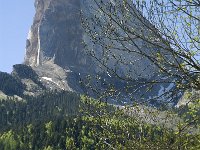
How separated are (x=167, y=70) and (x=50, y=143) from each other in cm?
14568

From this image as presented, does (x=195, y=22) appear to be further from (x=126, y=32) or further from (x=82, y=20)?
(x=82, y=20)

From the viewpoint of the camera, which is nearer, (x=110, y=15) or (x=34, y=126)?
(x=110, y=15)

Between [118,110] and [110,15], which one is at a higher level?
[110,15]

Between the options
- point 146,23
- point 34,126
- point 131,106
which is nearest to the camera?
point 146,23

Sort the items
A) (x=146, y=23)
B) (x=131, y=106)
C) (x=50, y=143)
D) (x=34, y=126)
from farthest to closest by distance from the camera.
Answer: (x=34, y=126)
(x=50, y=143)
(x=131, y=106)
(x=146, y=23)

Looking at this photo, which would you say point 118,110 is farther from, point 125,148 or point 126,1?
point 126,1

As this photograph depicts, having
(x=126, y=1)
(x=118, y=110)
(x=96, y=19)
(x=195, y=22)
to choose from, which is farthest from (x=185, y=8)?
(x=118, y=110)

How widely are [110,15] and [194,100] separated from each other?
3558mm

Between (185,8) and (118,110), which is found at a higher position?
(185,8)

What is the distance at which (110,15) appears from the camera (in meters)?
12.2

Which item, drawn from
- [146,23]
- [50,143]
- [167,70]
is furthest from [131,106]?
[50,143]

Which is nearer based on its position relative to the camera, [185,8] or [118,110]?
[185,8]

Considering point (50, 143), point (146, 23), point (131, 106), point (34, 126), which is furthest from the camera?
point (34, 126)

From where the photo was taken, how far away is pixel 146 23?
11.7 m
